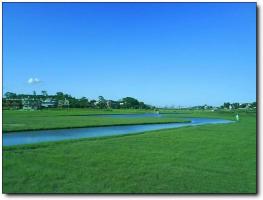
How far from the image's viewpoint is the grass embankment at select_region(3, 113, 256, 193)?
4801 mm

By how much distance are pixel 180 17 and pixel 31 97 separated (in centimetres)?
273

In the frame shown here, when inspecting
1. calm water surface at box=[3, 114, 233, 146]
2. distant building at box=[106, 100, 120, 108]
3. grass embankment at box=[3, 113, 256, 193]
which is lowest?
grass embankment at box=[3, 113, 256, 193]

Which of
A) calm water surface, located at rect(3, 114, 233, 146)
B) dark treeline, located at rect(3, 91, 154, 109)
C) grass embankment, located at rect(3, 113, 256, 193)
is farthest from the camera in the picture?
calm water surface, located at rect(3, 114, 233, 146)

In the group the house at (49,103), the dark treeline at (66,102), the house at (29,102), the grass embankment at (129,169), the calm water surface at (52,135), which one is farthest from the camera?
the calm water surface at (52,135)

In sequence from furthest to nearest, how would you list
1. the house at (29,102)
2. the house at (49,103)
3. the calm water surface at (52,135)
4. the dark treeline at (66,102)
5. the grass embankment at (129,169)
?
1. the calm water surface at (52,135)
2. the house at (49,103)
3. the house at (29,102)
4. the dark treeline at (66,102)
5. the grass embankment at (129,169)

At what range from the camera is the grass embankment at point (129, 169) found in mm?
4801

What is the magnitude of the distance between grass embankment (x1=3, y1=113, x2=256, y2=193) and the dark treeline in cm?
76

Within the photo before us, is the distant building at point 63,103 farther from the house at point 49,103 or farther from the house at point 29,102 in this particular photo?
the house at point 29,102

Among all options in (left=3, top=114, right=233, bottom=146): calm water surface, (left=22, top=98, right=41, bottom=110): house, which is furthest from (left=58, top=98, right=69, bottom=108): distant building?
Answer: (left=3, top=114, right=233, bottom=146): calm water surface

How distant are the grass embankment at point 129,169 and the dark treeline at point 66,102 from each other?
0.76 meters

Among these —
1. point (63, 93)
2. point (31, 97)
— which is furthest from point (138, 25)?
point (31, 97)

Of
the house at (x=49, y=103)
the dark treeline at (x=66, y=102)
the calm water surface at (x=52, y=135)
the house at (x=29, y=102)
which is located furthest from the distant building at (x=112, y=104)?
the calm water surface at (x=52, y=135)

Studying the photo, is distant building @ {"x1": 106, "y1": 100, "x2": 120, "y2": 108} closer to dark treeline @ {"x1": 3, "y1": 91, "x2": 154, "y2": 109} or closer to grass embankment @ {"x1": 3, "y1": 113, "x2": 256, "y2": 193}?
dark treeline @ {"x1": 3, "y1": 91, "x2": 154, "y2": 109}

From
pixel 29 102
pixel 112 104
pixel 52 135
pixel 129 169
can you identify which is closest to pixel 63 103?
pixel 29 102
